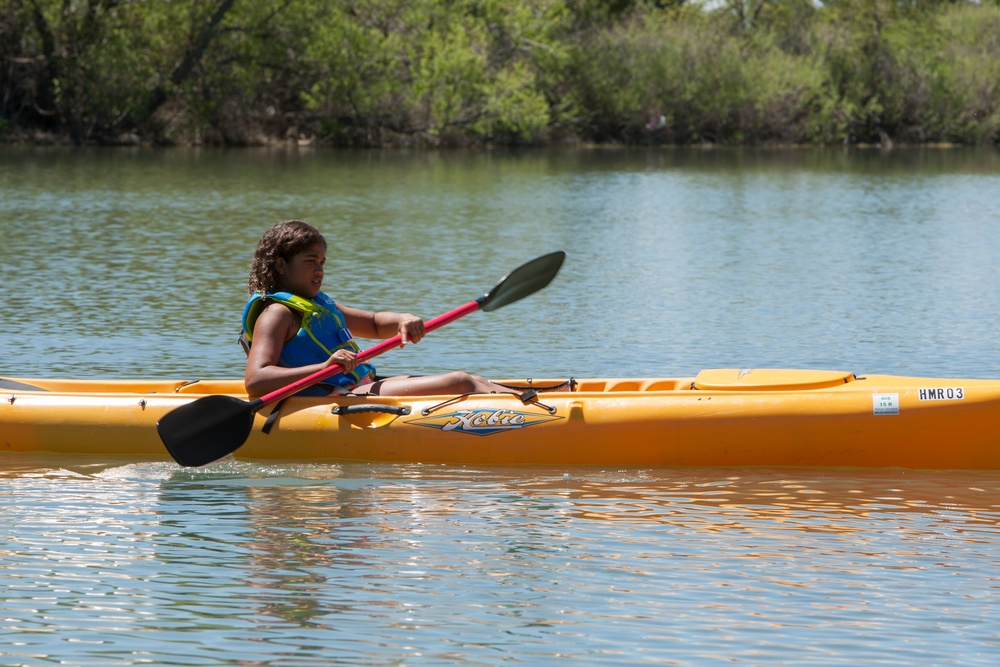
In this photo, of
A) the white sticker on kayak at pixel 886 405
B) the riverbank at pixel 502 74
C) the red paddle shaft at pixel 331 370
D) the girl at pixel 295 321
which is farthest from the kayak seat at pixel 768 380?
the riverbank at pixel 502 74

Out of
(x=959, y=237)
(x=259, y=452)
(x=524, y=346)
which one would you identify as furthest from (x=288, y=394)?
(x=959, y=237)

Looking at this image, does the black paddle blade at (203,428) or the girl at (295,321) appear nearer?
the girl at (295,321)

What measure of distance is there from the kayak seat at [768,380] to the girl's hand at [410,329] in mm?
1142

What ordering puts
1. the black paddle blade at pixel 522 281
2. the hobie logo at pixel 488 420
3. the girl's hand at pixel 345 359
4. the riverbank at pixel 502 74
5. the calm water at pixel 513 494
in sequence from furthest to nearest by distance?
the riverbank at pixel 502 74
the black paddle blade at pixel 522 281
the hobie logo at pixel 488 420
the girl's hand at pixel 345 359
the calm water at pixel 513 494

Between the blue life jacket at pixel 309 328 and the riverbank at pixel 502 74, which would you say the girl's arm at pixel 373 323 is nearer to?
the blue life jacket at pixel 309 328

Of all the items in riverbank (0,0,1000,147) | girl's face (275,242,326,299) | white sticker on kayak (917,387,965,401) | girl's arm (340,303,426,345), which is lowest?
white sticker on kayak (917,387,965,401)

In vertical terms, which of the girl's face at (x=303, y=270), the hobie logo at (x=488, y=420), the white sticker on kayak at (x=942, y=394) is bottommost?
the hobie logo at (x=488, y=420)

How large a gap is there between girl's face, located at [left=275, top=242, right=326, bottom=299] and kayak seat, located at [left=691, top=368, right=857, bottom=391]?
1571 mm

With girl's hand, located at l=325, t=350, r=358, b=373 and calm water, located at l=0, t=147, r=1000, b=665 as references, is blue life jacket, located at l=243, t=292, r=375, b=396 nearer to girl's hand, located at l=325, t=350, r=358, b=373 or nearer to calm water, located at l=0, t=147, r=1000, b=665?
girl's hand, located at l=325, t=350, r=358, b=373

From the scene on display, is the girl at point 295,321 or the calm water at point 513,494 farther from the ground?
the girl at point 295,321

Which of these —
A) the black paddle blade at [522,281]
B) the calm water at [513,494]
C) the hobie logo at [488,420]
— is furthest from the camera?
the black paddle blade at [522,281]

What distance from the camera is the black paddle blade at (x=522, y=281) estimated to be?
6289mm

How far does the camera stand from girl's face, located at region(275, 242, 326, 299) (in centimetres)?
578

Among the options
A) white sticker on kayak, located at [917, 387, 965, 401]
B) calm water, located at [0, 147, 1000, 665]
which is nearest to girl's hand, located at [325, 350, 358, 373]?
calm water, located at [0, 147, 1000, 665]
